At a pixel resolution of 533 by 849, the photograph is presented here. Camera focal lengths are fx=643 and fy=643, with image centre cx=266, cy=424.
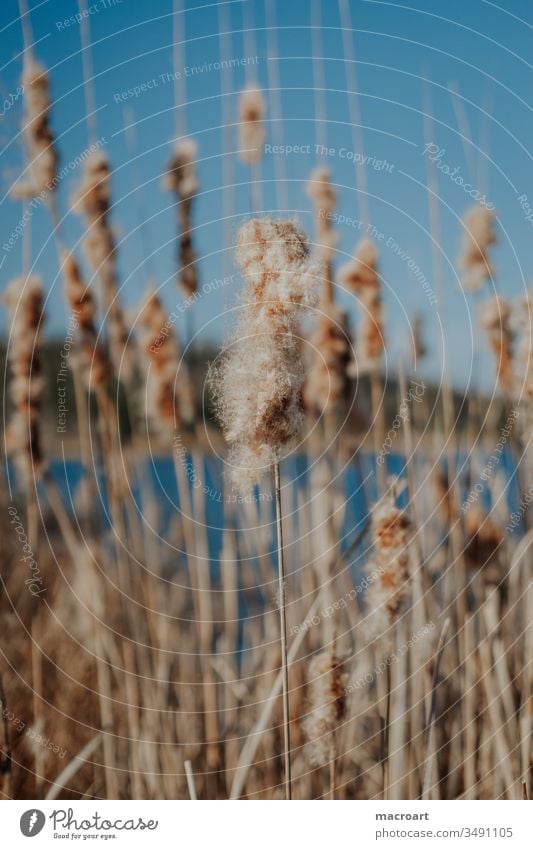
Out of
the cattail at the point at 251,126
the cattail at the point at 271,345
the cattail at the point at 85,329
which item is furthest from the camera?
the cattail at the point at 251,126

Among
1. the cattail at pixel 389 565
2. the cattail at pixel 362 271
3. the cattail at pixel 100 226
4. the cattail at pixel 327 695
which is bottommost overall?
the cattail at pixel 327 695

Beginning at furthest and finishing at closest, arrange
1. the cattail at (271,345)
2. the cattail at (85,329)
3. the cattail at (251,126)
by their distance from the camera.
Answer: the cattail at (251,126), the cattail at (85,329), the cattail at (271,345)

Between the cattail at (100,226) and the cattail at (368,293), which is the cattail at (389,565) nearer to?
the cattail at (368,293)

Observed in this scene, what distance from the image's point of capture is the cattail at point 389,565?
114 centimetres

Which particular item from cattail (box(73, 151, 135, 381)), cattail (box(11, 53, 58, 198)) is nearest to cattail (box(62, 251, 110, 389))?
cattail (box(73, 151, 135, 381))

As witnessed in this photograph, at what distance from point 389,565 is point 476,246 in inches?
31.5

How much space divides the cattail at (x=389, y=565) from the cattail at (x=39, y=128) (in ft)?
3.30

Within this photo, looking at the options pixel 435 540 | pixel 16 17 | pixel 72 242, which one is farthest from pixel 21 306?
pixel 435 540

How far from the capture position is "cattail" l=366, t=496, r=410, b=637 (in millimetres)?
1139

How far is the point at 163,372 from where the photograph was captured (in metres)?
1.50

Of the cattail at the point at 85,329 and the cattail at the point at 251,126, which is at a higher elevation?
the cattail at the point at 251,126

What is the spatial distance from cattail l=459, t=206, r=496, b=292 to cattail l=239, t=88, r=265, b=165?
0.51m

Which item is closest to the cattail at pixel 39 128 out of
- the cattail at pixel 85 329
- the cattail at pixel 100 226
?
the cattail at pixel 100 226

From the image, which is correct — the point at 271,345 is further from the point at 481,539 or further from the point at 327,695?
the point at 481,539
